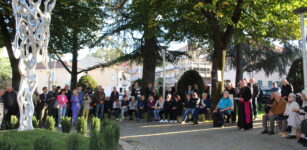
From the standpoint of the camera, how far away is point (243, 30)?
18.7 meters

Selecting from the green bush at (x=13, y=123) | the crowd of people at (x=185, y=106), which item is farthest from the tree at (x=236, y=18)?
the green bush at (x=13, y=123)

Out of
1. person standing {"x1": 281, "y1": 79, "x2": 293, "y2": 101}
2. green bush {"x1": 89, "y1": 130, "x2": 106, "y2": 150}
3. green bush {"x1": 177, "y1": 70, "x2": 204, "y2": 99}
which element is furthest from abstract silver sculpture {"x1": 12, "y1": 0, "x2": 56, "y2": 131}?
green bush {"x1": 177, "y1": 70, "x2": 204, "y2": 99}

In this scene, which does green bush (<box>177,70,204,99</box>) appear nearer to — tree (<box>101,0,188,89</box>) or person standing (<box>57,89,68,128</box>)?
tree (<box>101,0,188,89</box>)

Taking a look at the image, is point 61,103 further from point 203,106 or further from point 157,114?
point 203,106

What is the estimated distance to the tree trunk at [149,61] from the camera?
72.4 ft

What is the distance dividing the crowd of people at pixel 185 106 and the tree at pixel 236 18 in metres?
1.49

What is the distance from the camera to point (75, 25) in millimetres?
21312

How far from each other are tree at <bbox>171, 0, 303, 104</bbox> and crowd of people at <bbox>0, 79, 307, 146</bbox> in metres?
1.49

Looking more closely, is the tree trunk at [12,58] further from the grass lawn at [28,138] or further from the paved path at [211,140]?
the grass lawn at [28,138]

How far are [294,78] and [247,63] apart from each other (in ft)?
62.7

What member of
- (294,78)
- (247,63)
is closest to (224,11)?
(294,78)

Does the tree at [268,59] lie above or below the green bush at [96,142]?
above

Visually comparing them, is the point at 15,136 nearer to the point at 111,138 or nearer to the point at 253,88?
the point at 111,138

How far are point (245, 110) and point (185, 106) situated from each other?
147 inches
